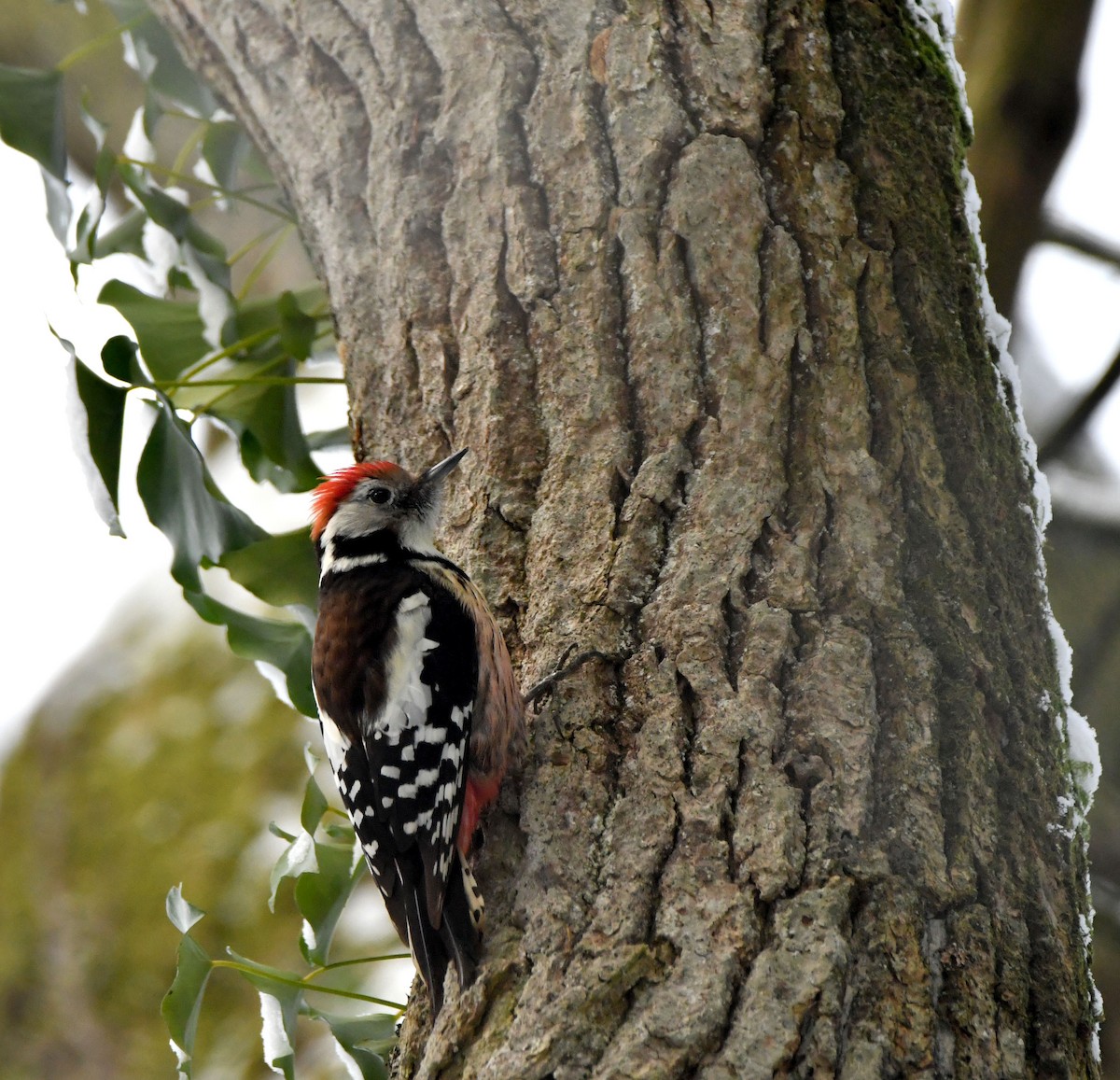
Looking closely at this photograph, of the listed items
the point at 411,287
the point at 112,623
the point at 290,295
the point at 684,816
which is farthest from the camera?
the point at 112,623

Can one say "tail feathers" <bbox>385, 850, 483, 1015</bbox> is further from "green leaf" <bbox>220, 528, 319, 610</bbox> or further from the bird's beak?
"green leaf" <bbox>220, 528, 319, 610</bbox>

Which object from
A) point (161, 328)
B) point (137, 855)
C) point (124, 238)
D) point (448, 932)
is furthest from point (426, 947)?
point (137, 855)

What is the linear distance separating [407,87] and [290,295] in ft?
2.35

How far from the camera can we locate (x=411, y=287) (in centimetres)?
243

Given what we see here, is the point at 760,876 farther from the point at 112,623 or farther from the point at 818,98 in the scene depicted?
the point at 112,623

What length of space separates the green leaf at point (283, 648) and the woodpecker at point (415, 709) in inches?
5.3

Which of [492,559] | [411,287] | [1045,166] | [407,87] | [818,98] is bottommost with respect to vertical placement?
[492,559]

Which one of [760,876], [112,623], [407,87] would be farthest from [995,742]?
[112,623]

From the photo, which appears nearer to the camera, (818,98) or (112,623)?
(818,98)

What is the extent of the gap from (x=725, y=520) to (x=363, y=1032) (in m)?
1.22

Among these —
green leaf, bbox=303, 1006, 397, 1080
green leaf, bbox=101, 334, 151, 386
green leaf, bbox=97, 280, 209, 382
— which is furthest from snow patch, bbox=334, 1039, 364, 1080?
green leaf, bbox=97, 280, 209, 382

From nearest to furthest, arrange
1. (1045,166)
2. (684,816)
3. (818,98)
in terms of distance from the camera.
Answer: (684,816) < (818,98) < (1045,166)

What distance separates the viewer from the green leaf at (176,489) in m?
2.53

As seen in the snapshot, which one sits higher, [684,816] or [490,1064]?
[684,816]
